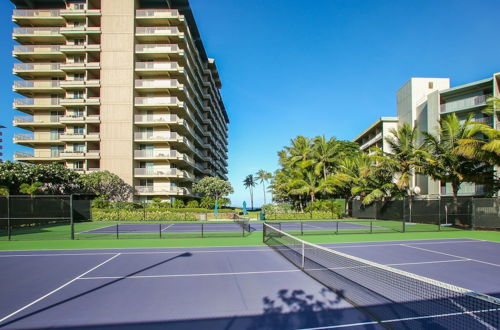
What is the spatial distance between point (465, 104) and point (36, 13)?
6600 centimetres

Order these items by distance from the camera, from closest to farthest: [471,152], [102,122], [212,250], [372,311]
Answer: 1. [372,311]
2. [212,250]
3. [471,152]
4. [102,122]

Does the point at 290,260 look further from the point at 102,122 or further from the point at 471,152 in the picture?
the point at 102,122

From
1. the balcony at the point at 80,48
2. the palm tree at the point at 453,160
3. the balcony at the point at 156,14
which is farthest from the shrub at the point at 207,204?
the balcony at the point at 156,14

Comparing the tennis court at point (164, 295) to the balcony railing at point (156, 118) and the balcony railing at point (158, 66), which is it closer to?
the balcony railing at point (156, 118)

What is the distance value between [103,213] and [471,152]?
3545 centimetres

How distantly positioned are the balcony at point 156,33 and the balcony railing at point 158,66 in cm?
426

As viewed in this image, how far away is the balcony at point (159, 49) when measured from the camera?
40.4 metres

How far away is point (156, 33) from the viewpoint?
4025cm

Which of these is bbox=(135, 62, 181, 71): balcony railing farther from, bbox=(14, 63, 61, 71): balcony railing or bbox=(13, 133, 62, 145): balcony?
bbox=(13, 133, 62, 145): balcony

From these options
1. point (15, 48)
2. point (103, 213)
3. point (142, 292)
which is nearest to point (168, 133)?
point (103, 213)

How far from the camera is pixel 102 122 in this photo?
128 feet

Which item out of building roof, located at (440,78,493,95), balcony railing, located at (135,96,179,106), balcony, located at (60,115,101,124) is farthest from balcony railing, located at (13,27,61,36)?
building roof, located at (440,78,493,95)

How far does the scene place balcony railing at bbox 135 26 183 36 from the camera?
132 ft

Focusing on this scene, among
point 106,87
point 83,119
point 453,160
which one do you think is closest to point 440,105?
point 453,160
